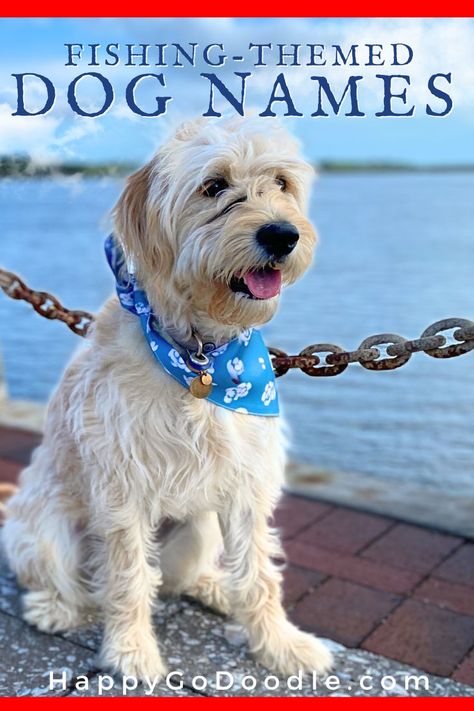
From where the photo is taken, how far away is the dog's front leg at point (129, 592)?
2869 millimetres

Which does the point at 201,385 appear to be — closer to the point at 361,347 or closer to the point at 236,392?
the point at 236,392

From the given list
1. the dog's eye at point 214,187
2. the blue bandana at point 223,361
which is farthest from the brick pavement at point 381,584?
the dog's eye at point 214,187

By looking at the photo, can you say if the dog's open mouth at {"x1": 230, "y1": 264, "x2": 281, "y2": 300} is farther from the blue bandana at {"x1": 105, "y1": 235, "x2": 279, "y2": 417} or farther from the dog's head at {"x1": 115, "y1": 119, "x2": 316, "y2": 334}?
the blue bandana at {"x1": 105, "y1": 235, "x2": 279, "y2": 417}

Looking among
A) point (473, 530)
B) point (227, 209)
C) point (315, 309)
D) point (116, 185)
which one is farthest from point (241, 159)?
point (315, 309)

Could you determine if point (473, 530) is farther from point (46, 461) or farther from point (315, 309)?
point (315, 309)

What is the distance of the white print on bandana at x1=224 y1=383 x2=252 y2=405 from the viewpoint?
275cm

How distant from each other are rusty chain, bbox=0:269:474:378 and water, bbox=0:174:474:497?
41cm

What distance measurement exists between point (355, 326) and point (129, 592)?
593cm

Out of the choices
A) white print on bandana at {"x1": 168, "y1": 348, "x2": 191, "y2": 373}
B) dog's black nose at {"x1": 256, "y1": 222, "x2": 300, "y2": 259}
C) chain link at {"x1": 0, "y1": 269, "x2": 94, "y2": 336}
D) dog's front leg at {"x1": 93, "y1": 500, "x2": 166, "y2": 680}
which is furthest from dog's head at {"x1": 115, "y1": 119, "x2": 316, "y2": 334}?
dog's front leg at {"x1": 93, "y1": 500, "x2": 166, "y2": 680}

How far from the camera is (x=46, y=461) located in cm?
319

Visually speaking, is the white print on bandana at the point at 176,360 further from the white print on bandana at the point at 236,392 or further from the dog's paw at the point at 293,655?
the dog's paw at the point at 293,655

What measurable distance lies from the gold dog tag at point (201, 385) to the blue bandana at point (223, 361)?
2cm

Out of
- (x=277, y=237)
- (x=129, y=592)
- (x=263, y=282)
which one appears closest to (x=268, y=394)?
(x=263, y=282)

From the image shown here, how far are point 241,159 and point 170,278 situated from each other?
0.42m
